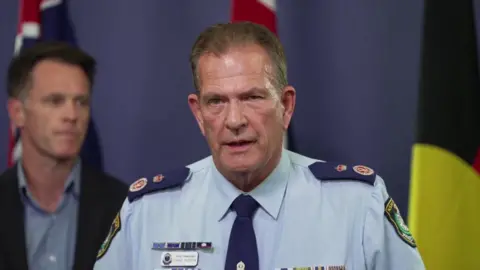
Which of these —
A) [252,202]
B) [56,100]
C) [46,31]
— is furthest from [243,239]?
[46,31]

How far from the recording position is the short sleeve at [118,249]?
1246mm

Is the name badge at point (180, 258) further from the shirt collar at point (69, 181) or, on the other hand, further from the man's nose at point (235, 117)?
the shirt collar at point (69, 181)

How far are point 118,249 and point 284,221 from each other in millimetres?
346

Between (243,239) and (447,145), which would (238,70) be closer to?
(243,239)

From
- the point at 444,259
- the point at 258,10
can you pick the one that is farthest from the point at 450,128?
the point at 258,10

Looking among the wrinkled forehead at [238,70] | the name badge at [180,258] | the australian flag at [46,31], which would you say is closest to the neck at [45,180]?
the australian flag at [46,31]

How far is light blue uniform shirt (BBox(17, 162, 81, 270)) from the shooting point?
60.6 inches

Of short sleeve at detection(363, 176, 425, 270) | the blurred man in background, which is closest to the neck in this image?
the blurred man in background

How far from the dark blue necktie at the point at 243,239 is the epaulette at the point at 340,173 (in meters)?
0.15

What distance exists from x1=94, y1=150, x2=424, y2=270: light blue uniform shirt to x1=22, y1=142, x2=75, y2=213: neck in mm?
366

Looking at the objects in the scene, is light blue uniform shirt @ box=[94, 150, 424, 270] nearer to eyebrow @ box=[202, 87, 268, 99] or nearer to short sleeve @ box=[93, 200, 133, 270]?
short sleeve @ box=[93, 200, 133, 270]

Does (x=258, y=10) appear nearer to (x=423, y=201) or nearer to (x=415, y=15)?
(x=415, y=15)

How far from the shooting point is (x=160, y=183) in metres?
1.29

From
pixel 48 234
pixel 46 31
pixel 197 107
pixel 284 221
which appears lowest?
pixel 48 234
